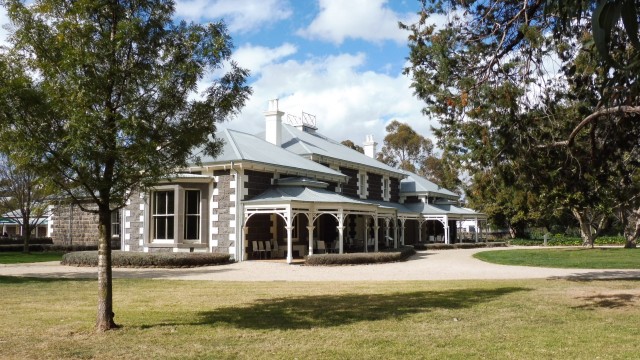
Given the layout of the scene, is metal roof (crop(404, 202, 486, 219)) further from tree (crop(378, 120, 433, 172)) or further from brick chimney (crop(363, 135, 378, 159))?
tree (crop(378, 120, 433, 172))

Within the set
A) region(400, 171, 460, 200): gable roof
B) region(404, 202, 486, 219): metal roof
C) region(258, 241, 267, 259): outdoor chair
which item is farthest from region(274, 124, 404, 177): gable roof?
region(258, 241, 267, 259): outdoor chair

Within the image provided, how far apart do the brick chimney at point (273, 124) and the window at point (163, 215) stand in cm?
808

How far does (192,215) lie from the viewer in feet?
81.2

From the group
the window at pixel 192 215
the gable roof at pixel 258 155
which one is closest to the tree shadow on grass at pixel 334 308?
the gable roof at pixel 258 155

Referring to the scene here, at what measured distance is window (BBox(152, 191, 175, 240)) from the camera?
80.8 feet

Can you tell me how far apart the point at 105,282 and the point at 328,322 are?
3.37 meters

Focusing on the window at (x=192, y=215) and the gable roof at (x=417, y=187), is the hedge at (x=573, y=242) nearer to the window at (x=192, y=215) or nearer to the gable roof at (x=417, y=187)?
the gable roof at (x=417, y=187)

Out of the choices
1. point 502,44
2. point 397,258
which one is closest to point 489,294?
point 502,44

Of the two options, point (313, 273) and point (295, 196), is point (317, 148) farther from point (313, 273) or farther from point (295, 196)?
point (313, 273)

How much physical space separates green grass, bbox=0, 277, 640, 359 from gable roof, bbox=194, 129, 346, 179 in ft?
34.4

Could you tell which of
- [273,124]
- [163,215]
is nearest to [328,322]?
[163,215]

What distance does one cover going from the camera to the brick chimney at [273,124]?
31.0m

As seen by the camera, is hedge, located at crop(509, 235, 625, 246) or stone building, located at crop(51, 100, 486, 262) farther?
hedge, located at crop(509, 235, 625, 246)

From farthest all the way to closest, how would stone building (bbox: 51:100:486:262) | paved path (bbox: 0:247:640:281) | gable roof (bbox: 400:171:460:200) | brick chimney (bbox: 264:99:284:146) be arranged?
gable roof (bbox: 400:171:460:200) < brick chimney (bbox: 264:99:284:146) < stone building (bbox: 51:100:486:262) < paved path (bbox: 0:247:640:281)
